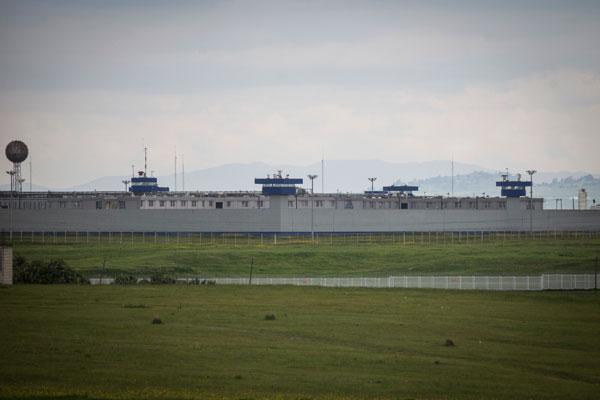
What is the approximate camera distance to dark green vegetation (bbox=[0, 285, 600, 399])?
3400cm

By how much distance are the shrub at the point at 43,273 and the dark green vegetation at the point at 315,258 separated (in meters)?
15.0

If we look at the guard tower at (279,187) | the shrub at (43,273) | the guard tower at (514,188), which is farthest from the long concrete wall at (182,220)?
the shrub at (43,273)

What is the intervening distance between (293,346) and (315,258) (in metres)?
72.1

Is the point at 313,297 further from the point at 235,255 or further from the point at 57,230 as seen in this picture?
the point at 57,230

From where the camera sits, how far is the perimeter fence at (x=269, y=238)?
141375 millimetres

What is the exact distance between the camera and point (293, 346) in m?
42.8

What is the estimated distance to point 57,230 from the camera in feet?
534

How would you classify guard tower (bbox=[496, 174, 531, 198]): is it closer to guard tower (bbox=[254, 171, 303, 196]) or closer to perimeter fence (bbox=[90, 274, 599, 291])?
guard tower (bbox=[254, 171, 303, 196])

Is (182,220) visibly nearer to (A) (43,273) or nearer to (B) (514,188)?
(B) (514,188)

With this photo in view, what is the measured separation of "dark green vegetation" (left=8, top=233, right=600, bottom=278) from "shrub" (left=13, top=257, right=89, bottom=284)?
15050 mm

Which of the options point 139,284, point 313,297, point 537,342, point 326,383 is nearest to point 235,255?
point 139,284

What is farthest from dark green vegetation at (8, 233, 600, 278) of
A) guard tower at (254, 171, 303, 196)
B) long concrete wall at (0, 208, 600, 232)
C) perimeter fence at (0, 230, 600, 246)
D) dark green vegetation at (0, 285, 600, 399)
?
dark green vegetation at (0, 285, 600, 399)

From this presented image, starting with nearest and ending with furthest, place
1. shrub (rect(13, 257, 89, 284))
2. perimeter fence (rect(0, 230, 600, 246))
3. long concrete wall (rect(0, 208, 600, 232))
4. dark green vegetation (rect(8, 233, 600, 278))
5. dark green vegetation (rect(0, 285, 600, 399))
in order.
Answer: dark green vegetation (rect(0, 285, 600, 399)), shrub (rect(13, 257, 89, 284)), dark green vegetation (rect(8, 233, 600, 278)), perimeter fence (rect(0, 230, 600, 246)), long concrete wall (rect(0, 208, 600, 232))

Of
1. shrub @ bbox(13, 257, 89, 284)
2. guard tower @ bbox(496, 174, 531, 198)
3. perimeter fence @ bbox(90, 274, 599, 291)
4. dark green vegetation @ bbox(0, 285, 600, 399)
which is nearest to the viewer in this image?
dark green vegetation @ bbox(0, 285, 600, 399)
